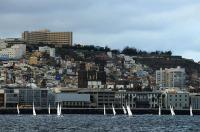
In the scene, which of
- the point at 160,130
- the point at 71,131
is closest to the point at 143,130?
the point at 160,130

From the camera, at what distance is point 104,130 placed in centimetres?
11712

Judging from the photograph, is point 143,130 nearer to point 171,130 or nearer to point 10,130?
point 171,130

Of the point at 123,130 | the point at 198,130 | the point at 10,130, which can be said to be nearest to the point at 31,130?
the point at 10,130

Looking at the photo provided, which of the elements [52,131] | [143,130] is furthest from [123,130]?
[52,131]

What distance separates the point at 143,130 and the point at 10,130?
17134 mm

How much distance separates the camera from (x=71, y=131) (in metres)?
114

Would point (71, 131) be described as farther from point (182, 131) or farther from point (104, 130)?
point (182, 131)

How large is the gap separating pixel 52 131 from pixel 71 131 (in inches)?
91.0

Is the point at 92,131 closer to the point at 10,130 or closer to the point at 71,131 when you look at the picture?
the point at 71,131

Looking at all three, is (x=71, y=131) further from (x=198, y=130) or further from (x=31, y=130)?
(x=198, y=130)

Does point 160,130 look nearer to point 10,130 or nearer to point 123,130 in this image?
point 123,130

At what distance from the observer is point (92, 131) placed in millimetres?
113750

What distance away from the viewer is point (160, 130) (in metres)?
119

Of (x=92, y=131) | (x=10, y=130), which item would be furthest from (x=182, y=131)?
(x=10, y=130)
